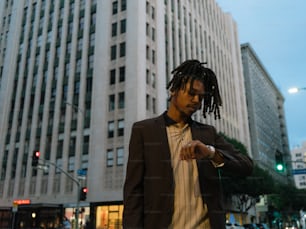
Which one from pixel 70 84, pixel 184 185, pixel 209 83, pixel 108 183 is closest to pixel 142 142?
pixel 184 185

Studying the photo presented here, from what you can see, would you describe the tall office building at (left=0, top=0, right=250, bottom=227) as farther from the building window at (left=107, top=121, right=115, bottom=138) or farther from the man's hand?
the man's hand

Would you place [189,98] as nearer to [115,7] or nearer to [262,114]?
[115,7]

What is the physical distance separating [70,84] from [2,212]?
17.2 m

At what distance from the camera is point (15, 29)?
4822 centimetres

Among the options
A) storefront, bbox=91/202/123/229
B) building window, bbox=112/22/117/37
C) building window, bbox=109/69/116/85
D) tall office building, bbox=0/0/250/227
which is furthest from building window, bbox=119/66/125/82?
storefront, bbox=91/202/123/229

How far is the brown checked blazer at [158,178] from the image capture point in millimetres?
1960

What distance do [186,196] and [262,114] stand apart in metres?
85.6

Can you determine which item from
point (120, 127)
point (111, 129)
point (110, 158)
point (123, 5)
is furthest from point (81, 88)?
point (123, 5)

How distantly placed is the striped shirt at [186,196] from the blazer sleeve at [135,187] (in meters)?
0.20

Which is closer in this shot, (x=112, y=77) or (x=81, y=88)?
(x=112, y=77)

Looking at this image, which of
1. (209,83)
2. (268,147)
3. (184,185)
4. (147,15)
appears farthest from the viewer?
(268,147)

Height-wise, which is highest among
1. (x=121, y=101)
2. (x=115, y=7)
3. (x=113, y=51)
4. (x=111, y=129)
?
(x=115, y=7)

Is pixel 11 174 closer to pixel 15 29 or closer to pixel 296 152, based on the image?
pixel 15 29

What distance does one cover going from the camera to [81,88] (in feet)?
127
